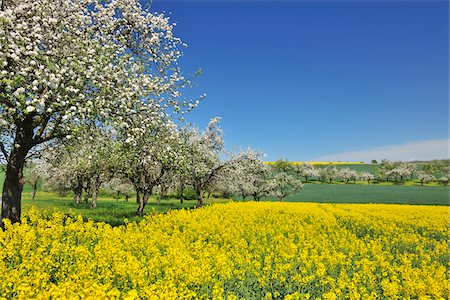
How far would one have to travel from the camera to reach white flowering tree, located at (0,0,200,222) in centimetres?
1108

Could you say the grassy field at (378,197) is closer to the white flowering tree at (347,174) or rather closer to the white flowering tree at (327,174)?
the white flowering tree at (327,174)

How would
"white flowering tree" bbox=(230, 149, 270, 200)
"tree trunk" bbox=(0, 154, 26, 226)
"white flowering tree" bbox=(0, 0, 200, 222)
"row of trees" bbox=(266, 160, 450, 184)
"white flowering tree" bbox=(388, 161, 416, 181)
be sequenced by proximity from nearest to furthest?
"white flowering tree" bbox=(0, 0, 200, 222) → "tree trunk" bbox=(0, 154, 26, 226) → "white flowering tree" bbox=(230, 149, 270, 200) → "row of trees" bbox=(266, 160, 450, 184) → "white flowering tree" bbox=(388, 161, 416, 181)

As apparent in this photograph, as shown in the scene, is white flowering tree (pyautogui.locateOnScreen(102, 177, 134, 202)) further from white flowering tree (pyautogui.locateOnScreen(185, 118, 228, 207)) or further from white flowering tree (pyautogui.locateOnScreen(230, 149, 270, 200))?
white flowering tree (pyautogui.locateOnScreen(230, 149, 270, 200))

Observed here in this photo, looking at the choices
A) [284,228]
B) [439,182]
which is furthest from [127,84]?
[439,182]

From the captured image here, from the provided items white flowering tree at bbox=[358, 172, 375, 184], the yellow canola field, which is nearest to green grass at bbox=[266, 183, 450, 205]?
white flowering tree at bbox=[358, 172, 375, 184]

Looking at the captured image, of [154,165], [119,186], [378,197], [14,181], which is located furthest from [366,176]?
[14,181]

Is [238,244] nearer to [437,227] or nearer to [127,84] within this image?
[127,84]

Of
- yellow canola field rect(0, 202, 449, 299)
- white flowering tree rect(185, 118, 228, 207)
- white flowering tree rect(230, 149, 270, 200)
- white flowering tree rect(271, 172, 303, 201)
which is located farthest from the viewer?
white flowering tree rect(271, 172, 303, 201)

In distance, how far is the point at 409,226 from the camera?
68.4 feet

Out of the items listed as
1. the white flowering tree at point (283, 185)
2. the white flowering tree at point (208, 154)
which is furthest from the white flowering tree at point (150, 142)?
the white flowering tree at point (283, 185)

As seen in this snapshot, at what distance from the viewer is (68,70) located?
11.9 meters

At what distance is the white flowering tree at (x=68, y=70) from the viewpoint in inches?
436

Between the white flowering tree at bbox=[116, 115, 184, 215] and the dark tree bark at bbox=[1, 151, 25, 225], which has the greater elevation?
the white flowering tree at bbox=[116, 115, 184, 215]

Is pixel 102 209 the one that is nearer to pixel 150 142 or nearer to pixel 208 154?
pixel 208 154
